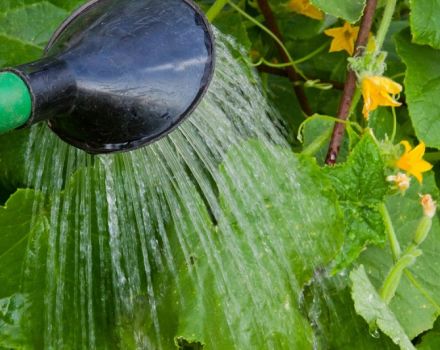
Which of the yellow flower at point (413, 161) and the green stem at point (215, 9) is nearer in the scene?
the yellow flower at point (413, 161)

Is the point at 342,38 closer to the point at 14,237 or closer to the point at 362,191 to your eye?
the point at 362,191

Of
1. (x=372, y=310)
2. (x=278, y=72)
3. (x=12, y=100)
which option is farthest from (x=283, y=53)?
(x=12, y=100)

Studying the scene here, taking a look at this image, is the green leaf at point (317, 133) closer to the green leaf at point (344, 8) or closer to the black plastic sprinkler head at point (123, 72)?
the green leaf at point (344, 8)

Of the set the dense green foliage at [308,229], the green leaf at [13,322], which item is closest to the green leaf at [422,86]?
the dense green foliage at [308,229]

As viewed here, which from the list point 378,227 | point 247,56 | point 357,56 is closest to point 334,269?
point 378,227

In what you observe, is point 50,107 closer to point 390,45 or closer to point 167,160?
point 167,160

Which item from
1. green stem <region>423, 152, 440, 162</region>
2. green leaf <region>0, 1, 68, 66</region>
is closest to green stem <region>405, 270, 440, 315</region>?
green stem <region>423, 152, 440, 162</region>
